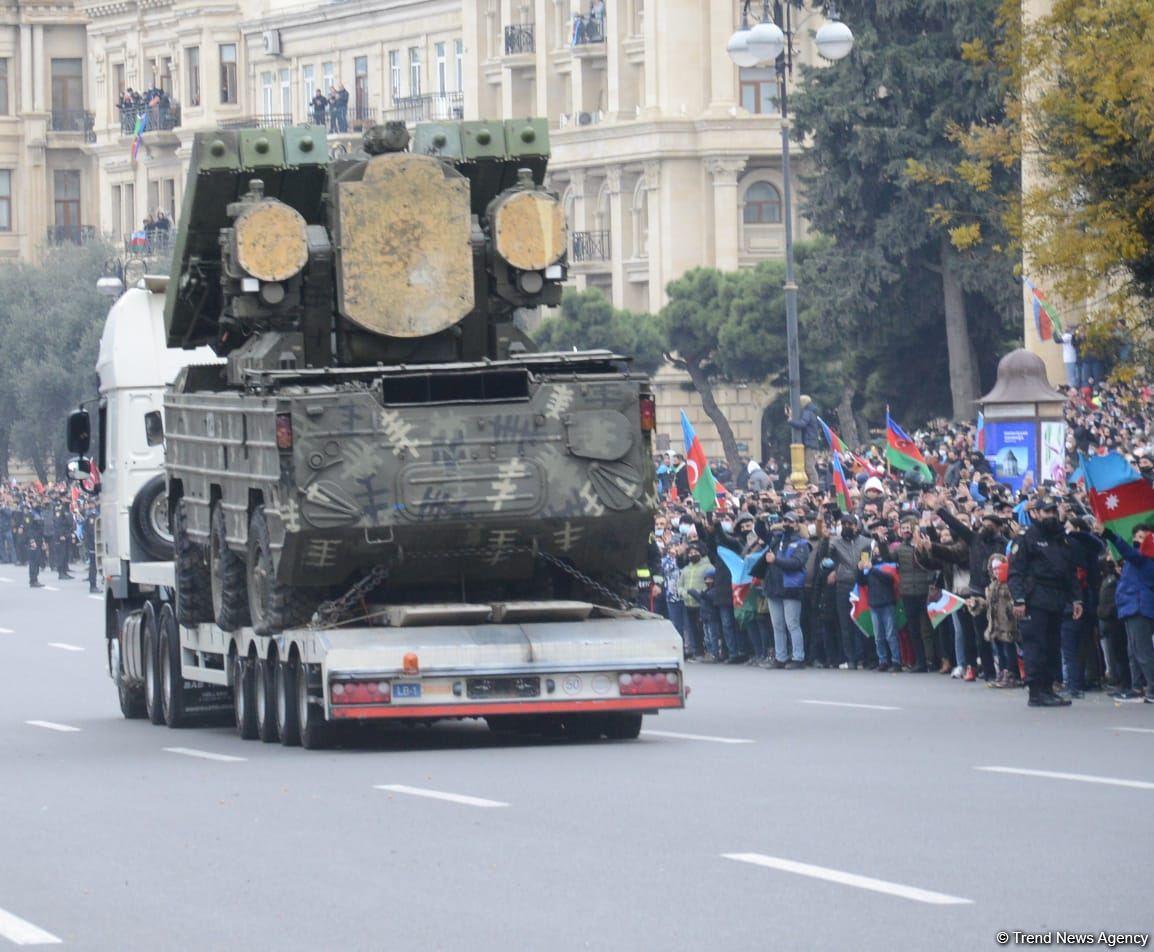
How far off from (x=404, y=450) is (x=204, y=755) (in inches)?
98.1

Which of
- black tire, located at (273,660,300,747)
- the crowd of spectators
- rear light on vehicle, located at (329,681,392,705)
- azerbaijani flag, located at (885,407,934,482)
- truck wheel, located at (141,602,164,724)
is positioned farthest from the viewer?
azerbaijani flag, located at (885,407,934,482)

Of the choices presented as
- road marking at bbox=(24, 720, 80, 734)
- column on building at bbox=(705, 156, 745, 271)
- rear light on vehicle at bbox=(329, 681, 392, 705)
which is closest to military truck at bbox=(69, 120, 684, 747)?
rear light on vehicle at bbox=(329, 681, 392, 705)

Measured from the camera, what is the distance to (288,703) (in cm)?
2148

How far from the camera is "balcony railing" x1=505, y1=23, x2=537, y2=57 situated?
302 ft

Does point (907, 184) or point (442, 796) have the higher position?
point (907, 184)

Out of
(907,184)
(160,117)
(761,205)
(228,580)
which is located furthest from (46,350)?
(228,580)

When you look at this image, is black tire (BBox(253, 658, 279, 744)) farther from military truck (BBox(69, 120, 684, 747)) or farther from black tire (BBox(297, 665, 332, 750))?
black tire (BBox(297, 665, 332, 750))

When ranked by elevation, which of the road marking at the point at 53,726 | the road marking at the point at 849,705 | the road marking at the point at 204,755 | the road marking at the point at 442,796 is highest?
the road marking at the point at 442,796

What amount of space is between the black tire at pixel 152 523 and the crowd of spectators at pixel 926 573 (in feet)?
16.7

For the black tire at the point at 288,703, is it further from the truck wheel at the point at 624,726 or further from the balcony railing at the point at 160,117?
the balcony railing at the point at 160,117

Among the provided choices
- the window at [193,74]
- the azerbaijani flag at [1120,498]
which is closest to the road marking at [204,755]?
the azerbaijani flag at [1120,498]

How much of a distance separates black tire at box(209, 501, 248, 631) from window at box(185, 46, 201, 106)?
87460mm

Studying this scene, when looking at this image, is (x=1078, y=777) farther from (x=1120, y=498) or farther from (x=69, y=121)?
(x=69, y=121)

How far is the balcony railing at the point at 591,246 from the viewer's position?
295 ft
